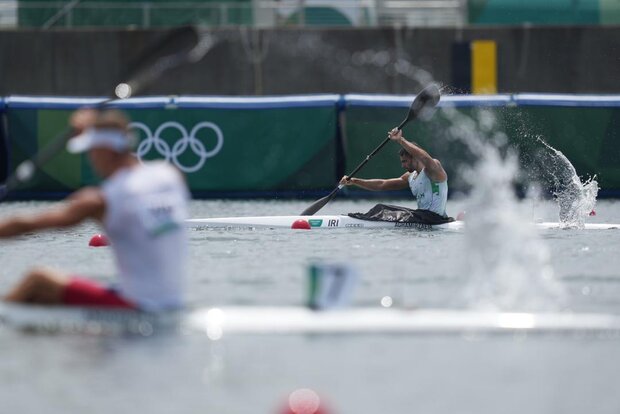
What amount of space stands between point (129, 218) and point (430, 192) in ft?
28.4

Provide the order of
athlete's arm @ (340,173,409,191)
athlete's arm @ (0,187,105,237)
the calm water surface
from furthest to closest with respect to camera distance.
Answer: athlete's arm @ (340,173,409,191) < athlete's arm @ (0,187,105,237) < the calm water surface

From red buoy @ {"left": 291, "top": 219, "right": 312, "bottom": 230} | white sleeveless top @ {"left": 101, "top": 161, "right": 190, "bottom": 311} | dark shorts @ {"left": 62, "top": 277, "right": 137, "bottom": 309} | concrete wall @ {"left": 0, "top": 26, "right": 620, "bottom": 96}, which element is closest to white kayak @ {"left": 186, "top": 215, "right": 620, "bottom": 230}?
red buoy @ {"left": 291, "top": 219, "right": 312, "bottom": 230}

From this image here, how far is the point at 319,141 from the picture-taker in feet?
73.3

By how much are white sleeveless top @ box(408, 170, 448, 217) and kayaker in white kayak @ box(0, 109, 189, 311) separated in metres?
8.25

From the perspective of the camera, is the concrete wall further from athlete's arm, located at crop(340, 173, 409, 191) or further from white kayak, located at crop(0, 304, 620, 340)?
white kayak, located at crop(0, 304, 620, 340)

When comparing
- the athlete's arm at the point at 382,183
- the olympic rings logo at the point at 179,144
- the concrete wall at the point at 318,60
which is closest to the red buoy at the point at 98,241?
the athlete's arm at the point at 382,183

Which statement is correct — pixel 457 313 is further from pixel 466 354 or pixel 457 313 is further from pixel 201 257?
pixel 201 257

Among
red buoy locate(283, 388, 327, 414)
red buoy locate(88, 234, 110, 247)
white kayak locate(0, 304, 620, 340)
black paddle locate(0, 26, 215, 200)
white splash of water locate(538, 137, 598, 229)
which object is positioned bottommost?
red buoy locate(283, 388, 327, 414)

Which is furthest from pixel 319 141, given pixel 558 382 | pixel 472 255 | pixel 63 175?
pixel 558 382

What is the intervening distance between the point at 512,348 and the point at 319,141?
44.9 ft

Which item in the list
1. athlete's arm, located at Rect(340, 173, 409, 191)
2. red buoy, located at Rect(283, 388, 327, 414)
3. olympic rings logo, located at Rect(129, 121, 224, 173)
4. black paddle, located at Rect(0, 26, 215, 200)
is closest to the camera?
red buoy, located at Rect(283, 388, 327, 414)

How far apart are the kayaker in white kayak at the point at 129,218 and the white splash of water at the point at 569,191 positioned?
9103mm

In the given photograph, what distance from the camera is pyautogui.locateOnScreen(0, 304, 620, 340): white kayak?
903 cm

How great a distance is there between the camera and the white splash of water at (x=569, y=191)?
17.4 meters
